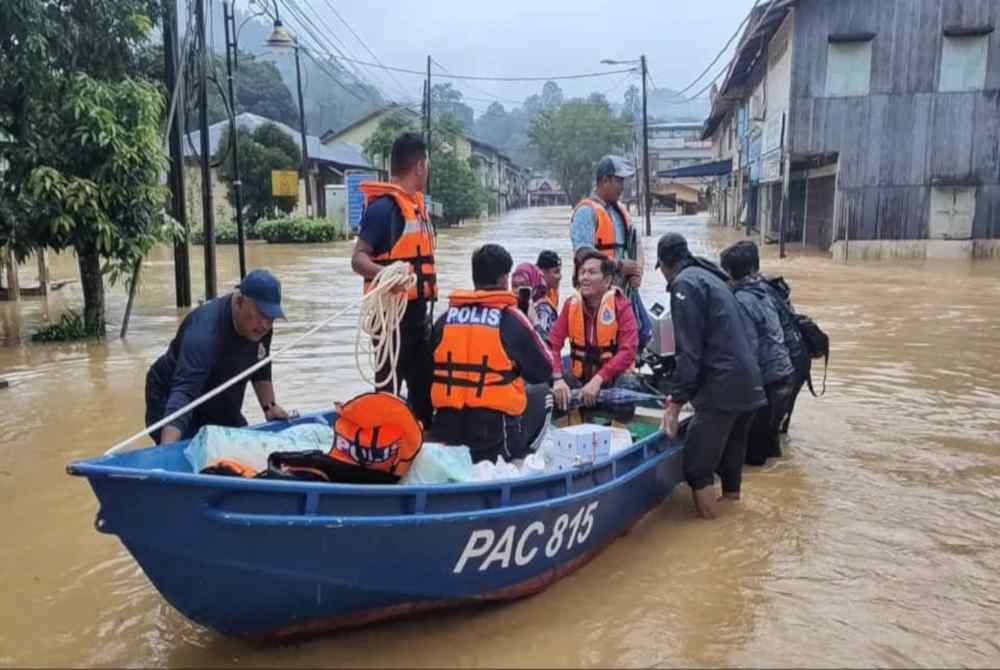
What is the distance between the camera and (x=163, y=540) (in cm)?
310

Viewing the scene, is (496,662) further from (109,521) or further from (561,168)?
(561,168)

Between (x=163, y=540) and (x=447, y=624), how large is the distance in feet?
4.39

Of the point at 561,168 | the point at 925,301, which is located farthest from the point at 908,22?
the point at 561,168

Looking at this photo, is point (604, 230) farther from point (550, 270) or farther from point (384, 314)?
point (384, 314)

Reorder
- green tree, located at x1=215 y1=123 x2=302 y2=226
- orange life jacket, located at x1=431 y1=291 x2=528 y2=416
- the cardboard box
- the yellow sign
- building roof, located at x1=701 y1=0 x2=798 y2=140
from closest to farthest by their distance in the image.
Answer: orange life jacket, located at x1=431 y1=291 x2=528 y2=416, the cardboard box, building roof, located at x1=701 y1=0 x2=798 y2=140, the yellow sign, green tree, located at x1=215 y1=123 x2=302 y2=226

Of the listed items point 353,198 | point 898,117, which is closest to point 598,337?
point 898,117

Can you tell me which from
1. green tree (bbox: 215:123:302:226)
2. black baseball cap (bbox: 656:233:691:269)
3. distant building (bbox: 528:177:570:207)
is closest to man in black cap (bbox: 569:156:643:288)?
black baseball cap (bbox: 656:233:691:269)

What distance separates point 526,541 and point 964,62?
21127 mm

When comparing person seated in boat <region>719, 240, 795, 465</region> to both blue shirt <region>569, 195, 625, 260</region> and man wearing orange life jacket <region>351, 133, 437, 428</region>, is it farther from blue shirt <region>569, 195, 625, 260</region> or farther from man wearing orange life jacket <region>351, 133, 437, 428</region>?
man wearing orange life jacket <region>351, 133, 437, 428</region>

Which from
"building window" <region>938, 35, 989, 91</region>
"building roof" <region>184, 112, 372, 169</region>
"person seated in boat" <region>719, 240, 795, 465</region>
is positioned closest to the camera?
"person seated in boat" <region>719, 240, 795, 465</region>

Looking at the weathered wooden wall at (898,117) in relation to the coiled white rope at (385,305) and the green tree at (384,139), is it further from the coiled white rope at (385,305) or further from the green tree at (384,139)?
the green tree at (384,139)

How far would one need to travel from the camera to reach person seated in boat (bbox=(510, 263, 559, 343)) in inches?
276

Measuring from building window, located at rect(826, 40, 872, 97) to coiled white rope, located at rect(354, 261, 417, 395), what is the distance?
1932cm

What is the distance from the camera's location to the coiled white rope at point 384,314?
167 inches
